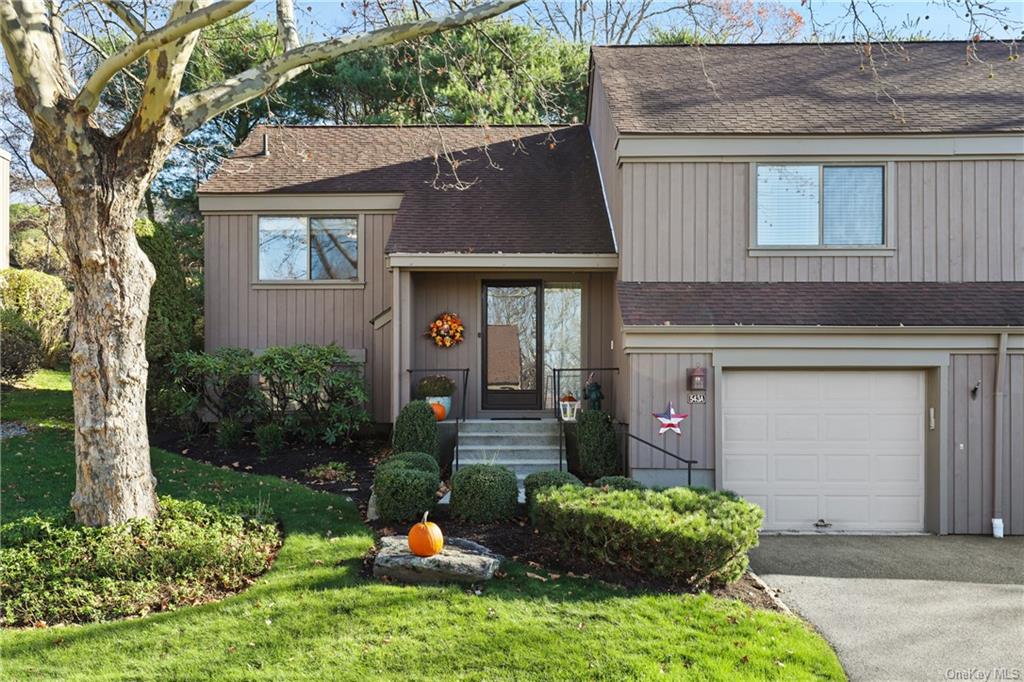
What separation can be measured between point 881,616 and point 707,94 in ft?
22.9

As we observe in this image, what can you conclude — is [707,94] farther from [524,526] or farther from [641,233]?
[524,526]

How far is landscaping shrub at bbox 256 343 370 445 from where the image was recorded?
10.2 m

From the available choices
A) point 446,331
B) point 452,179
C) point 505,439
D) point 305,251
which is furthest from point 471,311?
point 305,251

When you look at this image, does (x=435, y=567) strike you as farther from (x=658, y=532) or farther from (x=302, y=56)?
(x=302, y=56)

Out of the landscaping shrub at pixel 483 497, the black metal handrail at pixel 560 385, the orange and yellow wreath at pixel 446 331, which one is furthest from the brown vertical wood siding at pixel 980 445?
the orange and yellow wreath at pixel 446 331

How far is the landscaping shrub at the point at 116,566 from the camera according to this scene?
530 centimetres

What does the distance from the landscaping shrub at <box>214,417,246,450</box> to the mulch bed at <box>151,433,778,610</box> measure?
106 millimetres

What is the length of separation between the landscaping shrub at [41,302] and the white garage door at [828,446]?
12.8m

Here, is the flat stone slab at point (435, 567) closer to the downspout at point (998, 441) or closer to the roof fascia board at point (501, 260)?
the roof fascia board at point (501, 260)

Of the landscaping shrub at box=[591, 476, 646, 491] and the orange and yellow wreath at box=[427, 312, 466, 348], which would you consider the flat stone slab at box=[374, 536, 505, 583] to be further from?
the orange and yellow wreath at box=[427, 312, 466, 348]

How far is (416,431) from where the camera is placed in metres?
9.10

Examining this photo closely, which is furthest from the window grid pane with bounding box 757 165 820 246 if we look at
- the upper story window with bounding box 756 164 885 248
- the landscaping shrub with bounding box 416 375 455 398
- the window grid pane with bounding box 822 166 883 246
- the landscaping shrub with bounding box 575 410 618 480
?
the landscaping shrub with bounding box 416 375 455 398

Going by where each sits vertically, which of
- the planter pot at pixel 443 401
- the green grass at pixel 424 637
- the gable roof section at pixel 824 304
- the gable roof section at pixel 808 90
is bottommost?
the green grass at pixel 424 637

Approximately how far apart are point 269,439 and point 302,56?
18.4 ft
